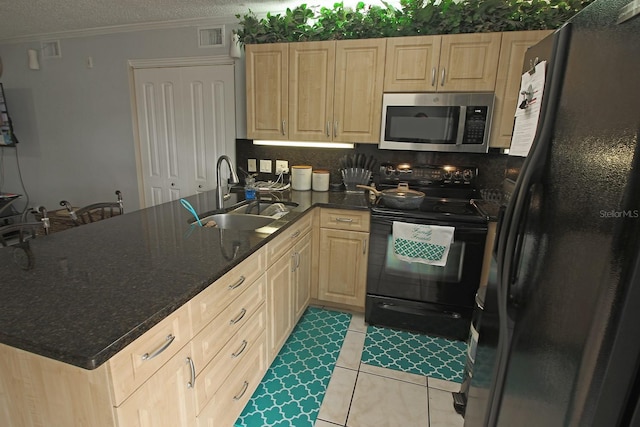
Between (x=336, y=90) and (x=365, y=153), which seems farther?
(x=365, y=153)

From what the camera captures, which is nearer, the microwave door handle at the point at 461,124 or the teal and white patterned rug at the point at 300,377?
the teal and white patterned rug at the point at 300,377

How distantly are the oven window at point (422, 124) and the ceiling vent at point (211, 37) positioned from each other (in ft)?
5.82

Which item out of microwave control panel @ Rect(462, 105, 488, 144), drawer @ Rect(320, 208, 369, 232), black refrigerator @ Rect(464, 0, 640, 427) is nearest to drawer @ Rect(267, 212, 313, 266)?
drawer @ Rect(320, 208, 369, 232)

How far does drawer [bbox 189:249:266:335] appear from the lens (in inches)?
44.3

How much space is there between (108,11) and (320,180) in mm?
2407

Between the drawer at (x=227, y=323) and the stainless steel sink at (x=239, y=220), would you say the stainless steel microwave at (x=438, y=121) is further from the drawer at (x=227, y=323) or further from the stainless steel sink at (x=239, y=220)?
the drawer at (x=227, y=323)

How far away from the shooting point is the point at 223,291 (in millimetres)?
1271

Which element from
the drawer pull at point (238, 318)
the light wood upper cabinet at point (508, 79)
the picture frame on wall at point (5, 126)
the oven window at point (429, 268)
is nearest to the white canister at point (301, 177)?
the oven window at point (429, 268)

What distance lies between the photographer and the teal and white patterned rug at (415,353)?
6.67 ft

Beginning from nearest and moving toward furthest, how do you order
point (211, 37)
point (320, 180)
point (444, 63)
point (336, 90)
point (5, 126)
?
point (444, 63), point (336, 90), point (320, 180), point (211, 37), point (5, 126)

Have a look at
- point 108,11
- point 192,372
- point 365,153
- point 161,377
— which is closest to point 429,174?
point 365,153

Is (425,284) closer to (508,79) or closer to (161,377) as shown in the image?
(508,79)

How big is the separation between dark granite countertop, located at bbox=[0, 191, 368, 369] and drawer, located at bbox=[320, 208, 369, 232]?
0.85 m

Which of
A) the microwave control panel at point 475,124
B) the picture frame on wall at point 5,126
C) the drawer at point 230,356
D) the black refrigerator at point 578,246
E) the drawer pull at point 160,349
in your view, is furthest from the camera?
the picture frame on wall at point 5,126
